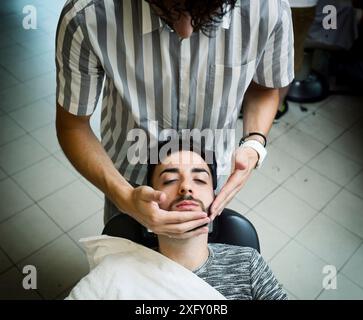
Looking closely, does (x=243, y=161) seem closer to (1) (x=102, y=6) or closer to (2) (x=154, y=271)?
(2) (x=154, y=271)

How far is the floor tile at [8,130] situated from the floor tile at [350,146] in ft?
10.3

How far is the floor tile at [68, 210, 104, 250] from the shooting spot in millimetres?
2596

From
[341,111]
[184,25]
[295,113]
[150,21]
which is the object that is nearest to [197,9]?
[184,25]

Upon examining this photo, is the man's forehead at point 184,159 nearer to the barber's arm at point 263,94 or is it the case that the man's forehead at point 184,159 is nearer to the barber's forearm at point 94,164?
the barber's arm at point 263,94

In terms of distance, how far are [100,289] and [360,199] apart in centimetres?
248

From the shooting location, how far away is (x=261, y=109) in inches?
60.7

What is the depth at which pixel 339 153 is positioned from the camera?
10.9 feet

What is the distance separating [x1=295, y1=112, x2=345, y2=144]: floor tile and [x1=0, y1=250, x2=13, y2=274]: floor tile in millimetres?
2960

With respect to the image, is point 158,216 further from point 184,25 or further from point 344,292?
point 344,292

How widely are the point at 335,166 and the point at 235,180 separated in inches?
90.1

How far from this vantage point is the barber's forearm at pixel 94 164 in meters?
1.21

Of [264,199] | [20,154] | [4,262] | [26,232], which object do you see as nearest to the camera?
[4,262]

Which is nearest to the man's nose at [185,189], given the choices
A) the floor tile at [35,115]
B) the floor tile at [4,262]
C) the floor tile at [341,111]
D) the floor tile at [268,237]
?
the floor tile at [268,237]

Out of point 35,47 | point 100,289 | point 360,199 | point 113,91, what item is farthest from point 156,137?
point 35,47
